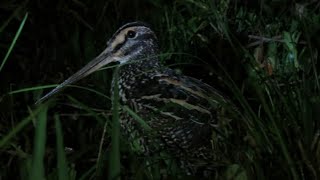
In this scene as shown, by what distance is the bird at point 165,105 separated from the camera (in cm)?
330

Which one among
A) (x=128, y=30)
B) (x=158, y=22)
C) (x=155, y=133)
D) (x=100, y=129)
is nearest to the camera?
(x=155, y=133)

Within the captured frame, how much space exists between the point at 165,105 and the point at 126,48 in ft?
2.70

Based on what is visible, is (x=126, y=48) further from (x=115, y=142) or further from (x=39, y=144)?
(x=39, y=144)

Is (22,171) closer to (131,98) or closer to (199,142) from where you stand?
(199,142)

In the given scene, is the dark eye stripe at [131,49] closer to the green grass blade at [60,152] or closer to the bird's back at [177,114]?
the bird's back at [177,114]

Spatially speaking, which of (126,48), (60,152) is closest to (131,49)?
(126,48)

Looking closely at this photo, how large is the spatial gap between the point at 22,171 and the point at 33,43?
2.04m

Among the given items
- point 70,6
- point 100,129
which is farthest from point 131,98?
point 70,6

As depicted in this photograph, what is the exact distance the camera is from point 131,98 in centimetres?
405

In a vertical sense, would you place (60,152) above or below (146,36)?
below

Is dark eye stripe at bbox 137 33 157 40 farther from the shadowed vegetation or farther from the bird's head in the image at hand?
the shadowed vegetation

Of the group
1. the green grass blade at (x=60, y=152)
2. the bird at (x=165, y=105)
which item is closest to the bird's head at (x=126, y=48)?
the bird at (x=165, y=105)

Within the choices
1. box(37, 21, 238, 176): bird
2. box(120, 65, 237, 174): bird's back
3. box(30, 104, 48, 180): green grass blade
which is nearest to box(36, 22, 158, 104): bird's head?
box(37, 21, 238, 176): bird

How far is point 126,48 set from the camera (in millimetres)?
4383
